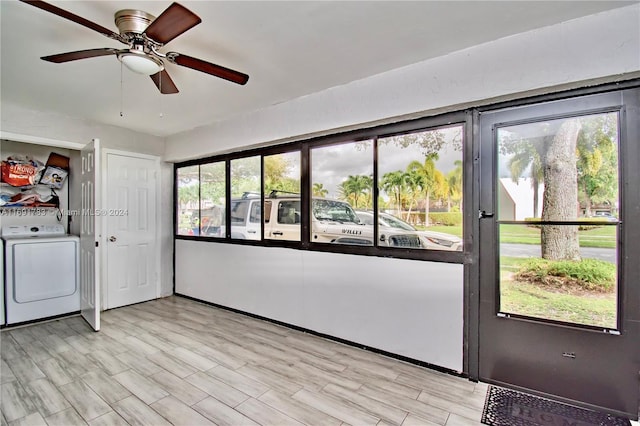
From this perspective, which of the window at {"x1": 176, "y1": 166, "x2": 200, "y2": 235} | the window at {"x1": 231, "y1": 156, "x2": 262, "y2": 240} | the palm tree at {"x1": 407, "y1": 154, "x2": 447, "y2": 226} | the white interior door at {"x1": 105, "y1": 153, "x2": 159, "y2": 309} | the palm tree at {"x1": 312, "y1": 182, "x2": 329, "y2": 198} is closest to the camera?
the palm tree at {"x1": 407, "y1": 154, "x2": 447, "y2": 226}

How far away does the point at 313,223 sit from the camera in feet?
11.1

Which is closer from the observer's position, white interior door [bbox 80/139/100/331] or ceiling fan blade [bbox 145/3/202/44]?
ceiling fan blade [bbox 145/3/202/44]

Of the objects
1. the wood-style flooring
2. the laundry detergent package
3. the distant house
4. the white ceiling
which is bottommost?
the wood-style flooring

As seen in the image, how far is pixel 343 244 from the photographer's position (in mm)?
3141

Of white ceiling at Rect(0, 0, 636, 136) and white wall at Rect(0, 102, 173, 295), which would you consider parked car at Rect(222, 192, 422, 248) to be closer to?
white ceiling at Rect(0, 0, 636, 136)

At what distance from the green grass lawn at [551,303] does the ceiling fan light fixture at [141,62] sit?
277 centimetres

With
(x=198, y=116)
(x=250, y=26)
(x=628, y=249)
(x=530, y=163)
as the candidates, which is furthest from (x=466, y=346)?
(x=198, y=116)

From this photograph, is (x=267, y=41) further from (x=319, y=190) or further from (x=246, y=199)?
(x=246, y=199)

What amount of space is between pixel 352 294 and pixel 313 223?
2.83 feet

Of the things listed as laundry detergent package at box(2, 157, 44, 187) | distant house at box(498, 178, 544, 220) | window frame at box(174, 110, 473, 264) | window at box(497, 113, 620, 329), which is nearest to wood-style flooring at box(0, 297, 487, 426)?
window at box(497, 113, 620, 329)

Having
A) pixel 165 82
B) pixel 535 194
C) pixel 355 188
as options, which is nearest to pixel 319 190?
pixel 355 188

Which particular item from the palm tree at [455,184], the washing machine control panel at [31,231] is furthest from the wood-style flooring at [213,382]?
the palm tree at [455,184]

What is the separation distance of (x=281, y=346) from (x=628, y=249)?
2781 millimetres

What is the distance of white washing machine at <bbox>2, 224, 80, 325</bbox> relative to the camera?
11.7 feet
